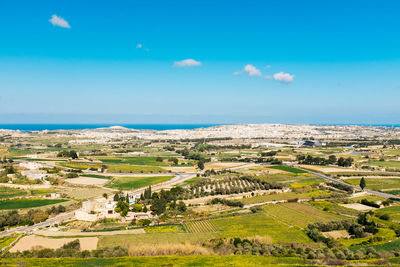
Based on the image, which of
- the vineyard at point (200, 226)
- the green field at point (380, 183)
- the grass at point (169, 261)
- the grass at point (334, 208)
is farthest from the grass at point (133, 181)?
the green field at point (380, 183)

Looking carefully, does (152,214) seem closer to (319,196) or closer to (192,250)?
(192,250)

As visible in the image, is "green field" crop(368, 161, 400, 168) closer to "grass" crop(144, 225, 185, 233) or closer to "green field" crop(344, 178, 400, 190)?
"green field" crop(344, 178, 400, 190)

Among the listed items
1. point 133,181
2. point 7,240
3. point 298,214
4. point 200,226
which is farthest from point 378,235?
point 133,181

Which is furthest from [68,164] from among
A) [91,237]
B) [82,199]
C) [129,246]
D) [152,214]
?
[129,246]

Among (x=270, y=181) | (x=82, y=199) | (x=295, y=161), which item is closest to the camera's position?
(x=82, y=199)

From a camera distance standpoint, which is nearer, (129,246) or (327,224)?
(129,246)

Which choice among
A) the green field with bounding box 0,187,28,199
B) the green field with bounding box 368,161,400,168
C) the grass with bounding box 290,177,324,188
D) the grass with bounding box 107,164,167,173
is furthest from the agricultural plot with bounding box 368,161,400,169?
the green field with bounding box 0,187,28,199

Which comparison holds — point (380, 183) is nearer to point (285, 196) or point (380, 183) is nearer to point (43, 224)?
point (285, 196)

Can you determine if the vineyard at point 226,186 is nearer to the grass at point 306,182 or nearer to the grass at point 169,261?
the grass at point 306,182
